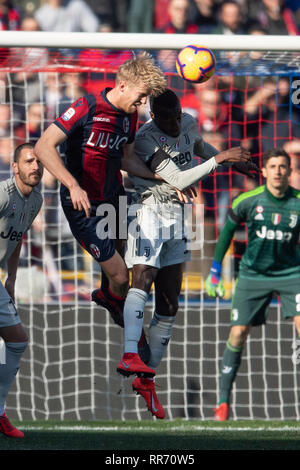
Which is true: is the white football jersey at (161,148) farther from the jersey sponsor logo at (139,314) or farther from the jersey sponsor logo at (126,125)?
the jersey sponsor logo at (139,314)

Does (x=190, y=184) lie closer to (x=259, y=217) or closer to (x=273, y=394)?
(x=259, y=217)

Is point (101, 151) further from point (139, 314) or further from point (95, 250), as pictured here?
point (139, 314)

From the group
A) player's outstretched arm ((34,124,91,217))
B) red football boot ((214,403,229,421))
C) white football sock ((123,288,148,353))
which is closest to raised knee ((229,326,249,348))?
red football boot ((214,403,229,421))

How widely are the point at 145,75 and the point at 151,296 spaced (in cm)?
477

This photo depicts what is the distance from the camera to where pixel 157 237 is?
6922mm

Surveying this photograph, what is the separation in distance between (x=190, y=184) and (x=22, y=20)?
7.41 meters

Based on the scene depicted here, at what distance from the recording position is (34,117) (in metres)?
11.1

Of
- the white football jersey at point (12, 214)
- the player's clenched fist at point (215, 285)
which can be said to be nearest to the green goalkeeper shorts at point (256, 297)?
the player's clenched fist at point (215, 285)

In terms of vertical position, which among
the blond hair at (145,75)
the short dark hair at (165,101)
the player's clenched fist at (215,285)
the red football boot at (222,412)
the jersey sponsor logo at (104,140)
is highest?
the blond hair at (145,75)

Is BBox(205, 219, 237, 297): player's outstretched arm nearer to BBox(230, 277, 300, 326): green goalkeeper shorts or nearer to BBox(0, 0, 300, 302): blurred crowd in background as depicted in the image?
BBox(230, 277, 300, 326): green goalkeeper shorts

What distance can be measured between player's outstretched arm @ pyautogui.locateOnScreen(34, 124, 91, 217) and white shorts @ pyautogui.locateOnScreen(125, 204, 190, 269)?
748 mm

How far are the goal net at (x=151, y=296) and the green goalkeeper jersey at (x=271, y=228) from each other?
3.85 ft

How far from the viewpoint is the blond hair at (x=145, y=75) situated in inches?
253

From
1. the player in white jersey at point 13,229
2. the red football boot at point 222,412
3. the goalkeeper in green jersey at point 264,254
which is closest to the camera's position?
the player in white jersey at point 13,229
